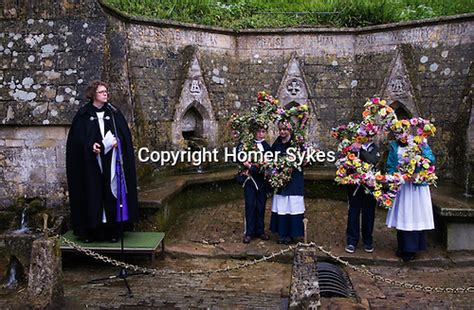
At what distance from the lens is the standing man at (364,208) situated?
6.47 metres

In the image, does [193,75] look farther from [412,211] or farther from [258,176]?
[412,211]

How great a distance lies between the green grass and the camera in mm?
9820

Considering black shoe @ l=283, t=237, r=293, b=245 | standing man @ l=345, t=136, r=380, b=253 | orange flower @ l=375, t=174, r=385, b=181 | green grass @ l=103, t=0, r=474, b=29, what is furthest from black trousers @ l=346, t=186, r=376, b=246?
green grass @ l=103, t=0, r=474, b=29

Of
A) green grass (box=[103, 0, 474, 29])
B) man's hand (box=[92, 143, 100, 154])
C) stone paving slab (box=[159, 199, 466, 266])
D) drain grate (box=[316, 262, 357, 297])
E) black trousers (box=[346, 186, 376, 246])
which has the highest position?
green grass (box=[103, 0, 474, 29])

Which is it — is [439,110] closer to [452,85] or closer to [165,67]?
[452,85]

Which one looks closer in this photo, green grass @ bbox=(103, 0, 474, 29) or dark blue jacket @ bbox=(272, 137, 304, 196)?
dark blue jacket @ bbox=(272, 137, 304, 196)

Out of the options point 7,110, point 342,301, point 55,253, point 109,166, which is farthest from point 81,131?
point 342,301

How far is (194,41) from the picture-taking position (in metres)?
9.45

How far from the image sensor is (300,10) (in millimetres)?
10984

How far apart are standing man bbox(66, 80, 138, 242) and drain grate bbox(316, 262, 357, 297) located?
2.57 metres

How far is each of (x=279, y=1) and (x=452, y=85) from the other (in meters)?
4.76

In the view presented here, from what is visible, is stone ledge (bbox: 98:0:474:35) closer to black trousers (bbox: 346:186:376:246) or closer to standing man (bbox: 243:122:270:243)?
standing man (bbox: 243:122:270:243)

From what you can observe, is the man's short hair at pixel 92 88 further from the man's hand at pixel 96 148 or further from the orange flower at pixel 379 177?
the orange flower at pixel 379 177

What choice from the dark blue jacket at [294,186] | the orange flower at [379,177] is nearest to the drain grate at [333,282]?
the dark blue jacket at [294,186]
